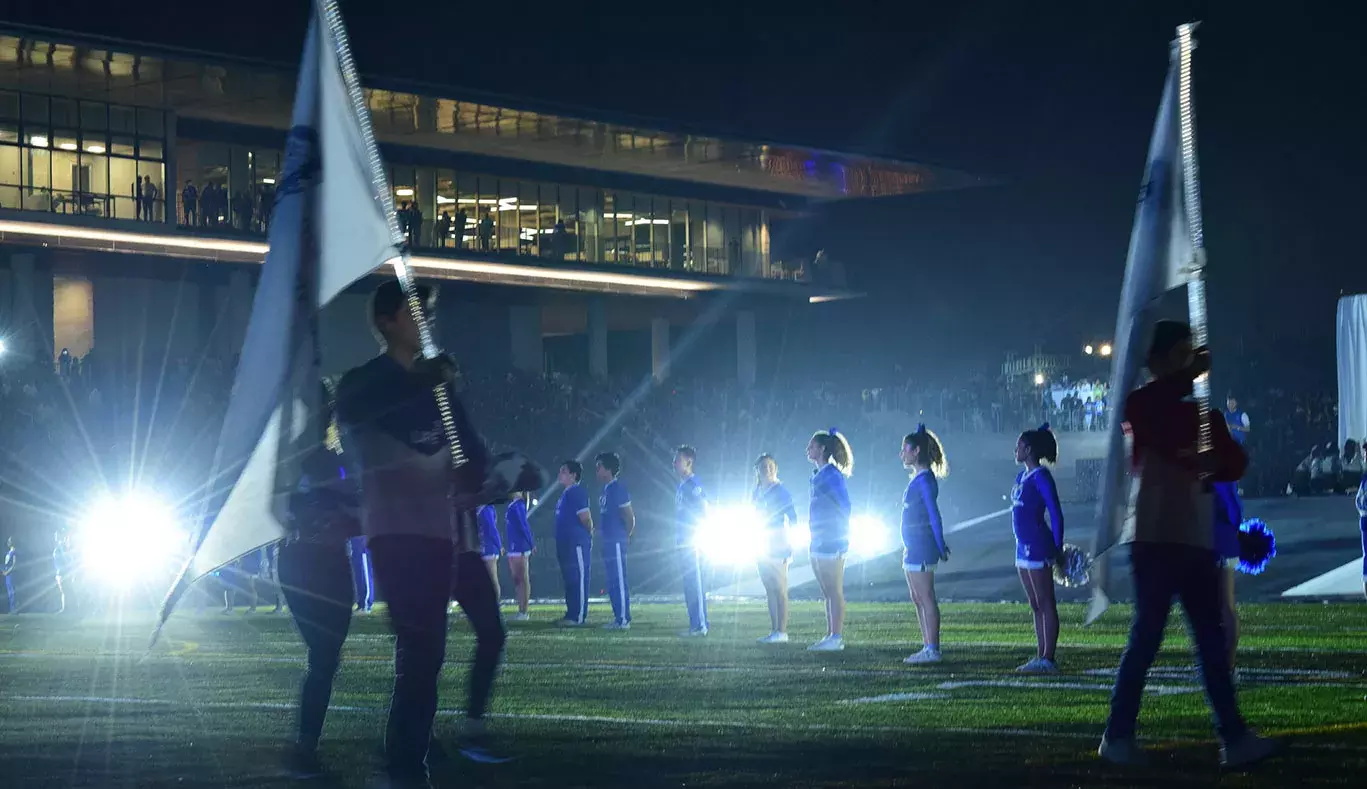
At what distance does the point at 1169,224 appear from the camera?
9.30 m

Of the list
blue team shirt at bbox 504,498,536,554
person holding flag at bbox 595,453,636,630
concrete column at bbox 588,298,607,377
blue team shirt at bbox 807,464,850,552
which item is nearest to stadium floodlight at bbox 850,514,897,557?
blue team shirt at bbox 504,498,536,554

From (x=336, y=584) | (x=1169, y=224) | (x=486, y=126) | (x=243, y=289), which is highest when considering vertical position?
(x=486, y=126)

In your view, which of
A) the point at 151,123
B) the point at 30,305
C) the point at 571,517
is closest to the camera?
the point at 571,517

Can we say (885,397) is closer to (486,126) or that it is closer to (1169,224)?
(486,126)

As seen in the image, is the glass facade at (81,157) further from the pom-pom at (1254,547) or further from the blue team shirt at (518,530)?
the pom-pom at (1254,547)

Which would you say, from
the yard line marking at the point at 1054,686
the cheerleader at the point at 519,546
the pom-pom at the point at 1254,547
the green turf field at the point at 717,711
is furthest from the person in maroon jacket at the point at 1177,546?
the cheerleader at the point at 519,546

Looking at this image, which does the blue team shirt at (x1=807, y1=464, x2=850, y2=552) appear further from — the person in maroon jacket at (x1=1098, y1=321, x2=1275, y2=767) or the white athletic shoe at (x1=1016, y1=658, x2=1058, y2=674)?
the person in maroon jacket at (x1=1098, y1=321, x2=1275, y2=767)

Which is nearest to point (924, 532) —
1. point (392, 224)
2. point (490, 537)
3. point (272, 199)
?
point (392, 224)

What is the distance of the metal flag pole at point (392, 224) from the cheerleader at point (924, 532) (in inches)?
272

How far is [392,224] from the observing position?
7.11m

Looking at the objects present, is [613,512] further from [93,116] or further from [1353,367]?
[93,116]

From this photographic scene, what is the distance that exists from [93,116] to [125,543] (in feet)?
94.7

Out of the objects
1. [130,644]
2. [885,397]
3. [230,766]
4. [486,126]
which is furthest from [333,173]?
[486,126]

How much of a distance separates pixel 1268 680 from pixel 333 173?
6782 mm
